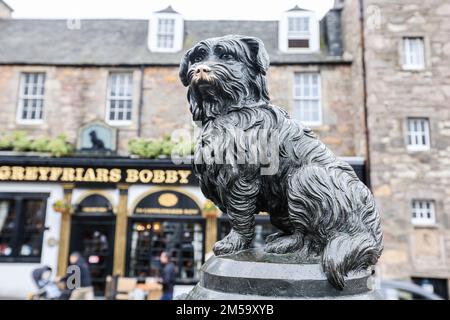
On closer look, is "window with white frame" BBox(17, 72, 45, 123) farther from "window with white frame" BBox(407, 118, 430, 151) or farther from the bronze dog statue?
"window with white frame" BBox(407, 118, 430, 151)

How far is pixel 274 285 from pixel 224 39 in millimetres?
1493

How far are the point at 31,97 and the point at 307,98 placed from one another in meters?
8.51

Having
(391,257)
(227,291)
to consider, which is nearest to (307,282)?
(227,291)

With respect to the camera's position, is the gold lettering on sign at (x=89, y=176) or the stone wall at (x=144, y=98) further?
the stone wall at (x=144, y=98)

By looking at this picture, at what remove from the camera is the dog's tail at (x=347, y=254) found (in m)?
1.84

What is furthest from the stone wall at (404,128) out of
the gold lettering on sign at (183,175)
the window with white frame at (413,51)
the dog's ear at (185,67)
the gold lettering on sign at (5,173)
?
the gold lettering on sign at (5,173)

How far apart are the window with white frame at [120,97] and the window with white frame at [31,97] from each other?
2101mm

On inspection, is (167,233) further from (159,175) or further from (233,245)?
(233,245)

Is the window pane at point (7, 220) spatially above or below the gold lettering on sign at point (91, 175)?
below

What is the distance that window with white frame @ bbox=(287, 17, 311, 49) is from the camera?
11.2m

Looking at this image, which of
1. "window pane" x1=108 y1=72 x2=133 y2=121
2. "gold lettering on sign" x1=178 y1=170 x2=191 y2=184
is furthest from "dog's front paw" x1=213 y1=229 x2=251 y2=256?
"window pane" x1=108 y1=72 x2=133 y2=121

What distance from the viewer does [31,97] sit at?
425 inches

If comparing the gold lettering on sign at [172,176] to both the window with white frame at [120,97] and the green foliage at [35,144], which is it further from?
the green foliage at [35,144]
